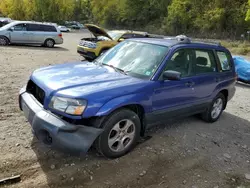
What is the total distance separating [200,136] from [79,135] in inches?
100

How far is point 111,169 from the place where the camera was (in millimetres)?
3389

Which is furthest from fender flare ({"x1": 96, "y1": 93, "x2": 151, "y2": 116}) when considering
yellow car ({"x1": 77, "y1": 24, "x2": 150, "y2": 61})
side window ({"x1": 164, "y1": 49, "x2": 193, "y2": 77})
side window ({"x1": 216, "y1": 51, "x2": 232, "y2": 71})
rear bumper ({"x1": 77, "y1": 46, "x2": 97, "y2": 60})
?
rear bumper ({"x1": 77, "y1": 46, "x2": 97, "y2": 60})

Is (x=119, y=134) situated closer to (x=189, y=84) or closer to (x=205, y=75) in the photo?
(x=189, y=84)

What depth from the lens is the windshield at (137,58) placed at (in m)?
3.97

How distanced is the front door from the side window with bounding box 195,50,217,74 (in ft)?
0.58

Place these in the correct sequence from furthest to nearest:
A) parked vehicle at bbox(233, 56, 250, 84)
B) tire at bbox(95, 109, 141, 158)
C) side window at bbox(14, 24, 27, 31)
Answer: side window at bbox(14, 24, 27, 31) < parked vehicle at bbox(233, 56, 250, 84) < tire at bbox(95, 109, 141, 158)

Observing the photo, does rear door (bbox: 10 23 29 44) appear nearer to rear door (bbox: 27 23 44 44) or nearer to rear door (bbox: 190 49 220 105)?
rear door (bbox: 27 23 44 44)

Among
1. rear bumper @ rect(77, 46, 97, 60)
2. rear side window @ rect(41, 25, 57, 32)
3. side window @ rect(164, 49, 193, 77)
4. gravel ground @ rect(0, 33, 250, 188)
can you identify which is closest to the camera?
gravel ground @ rect(0, 33, 250, 188)

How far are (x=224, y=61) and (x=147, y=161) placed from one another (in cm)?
309

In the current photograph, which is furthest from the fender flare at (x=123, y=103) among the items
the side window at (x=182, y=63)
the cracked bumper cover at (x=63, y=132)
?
the side window at (x=182, y=63)

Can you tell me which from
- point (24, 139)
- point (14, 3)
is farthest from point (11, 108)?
point (14, 3)

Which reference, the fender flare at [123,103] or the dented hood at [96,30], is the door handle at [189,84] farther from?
the dented hood at [96,30]

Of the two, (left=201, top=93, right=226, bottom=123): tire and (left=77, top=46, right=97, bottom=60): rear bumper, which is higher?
(left=201, top=93, right=226, bottom=123): tire

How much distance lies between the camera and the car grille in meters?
3.62
